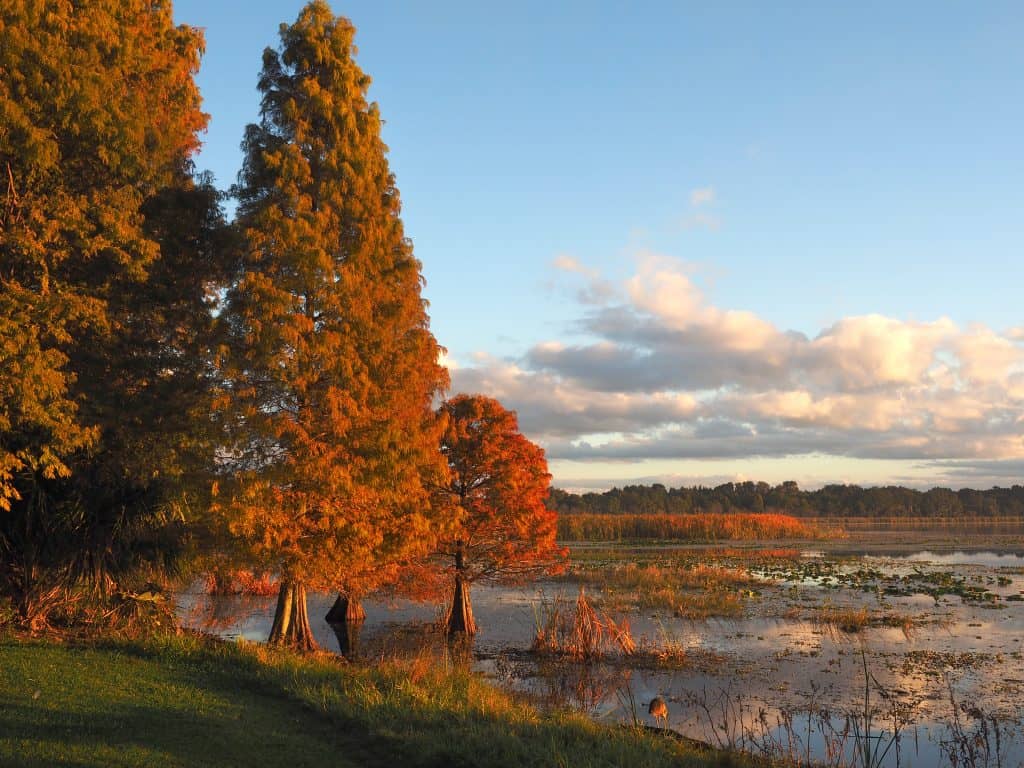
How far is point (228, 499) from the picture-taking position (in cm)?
1852

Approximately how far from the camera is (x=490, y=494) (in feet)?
90.8

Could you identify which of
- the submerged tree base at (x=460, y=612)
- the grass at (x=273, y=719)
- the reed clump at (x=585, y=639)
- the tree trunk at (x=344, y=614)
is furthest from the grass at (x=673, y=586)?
the grass at (x=273, y=719)

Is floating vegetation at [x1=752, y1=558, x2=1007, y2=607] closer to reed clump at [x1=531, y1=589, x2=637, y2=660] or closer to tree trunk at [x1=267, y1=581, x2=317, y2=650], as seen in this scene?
reed clump at [x1=531, y1=589, x2=637, y2=660]

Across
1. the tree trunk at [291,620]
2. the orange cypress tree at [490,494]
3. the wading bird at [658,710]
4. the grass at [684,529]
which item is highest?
the orange cypress tree at [490,494]

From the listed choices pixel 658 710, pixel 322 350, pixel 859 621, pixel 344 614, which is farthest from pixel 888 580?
pixel 322 350

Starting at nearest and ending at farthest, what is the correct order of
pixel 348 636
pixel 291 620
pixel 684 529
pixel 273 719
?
1. pixel 273 719
2. pixel 291 620
3. pixel 348 636
4. pixel 684 529

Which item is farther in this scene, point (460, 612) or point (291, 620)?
point (460, 612)

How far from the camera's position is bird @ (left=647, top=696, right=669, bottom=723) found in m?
15.7

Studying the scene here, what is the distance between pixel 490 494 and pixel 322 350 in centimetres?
1035

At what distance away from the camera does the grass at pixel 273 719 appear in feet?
33.3

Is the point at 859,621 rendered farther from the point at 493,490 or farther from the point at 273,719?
the point at 273,719

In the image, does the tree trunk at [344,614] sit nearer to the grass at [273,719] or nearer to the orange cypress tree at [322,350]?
the orange cypress tree at [322,350]

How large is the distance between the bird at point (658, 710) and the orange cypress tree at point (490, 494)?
11.4 metres

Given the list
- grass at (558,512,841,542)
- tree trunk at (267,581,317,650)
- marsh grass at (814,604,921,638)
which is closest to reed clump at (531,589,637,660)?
tree trunk at (267,581,317,650)
